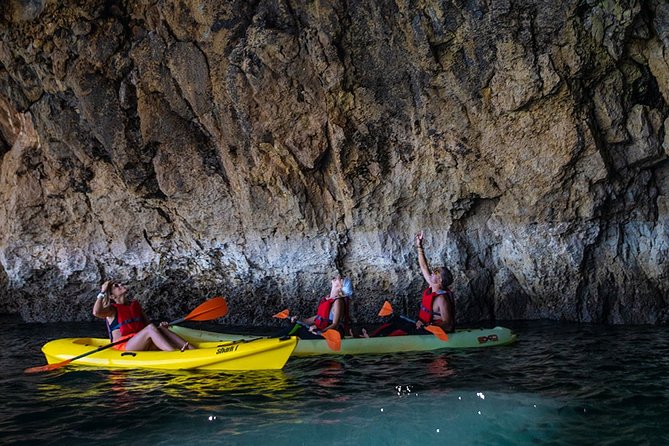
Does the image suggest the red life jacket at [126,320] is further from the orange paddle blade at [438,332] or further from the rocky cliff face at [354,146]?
the orange paddle blade at [438,332]

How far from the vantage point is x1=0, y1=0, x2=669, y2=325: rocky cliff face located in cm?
745

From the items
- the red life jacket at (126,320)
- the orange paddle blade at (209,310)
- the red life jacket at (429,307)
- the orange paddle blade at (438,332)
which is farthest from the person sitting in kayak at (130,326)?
the red life jacket at (429,307)

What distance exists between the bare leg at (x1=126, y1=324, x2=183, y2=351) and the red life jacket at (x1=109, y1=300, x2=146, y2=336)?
0.74ft

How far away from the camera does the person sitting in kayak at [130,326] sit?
255 inches

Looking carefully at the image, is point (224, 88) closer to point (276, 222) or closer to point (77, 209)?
point (276, 222)

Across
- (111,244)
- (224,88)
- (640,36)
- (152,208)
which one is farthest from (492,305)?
(111,244)

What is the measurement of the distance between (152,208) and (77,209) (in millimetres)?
1466

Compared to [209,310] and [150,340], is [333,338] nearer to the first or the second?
[209,310]

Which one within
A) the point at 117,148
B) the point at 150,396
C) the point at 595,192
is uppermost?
the point at 117,148

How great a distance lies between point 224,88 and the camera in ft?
28.2

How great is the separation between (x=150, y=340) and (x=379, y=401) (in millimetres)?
2786

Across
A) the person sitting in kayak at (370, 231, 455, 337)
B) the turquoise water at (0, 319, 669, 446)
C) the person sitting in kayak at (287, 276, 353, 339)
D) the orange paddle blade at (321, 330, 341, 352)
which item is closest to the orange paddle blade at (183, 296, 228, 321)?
the person sitting in kayak at (287, 276, 353, 339)

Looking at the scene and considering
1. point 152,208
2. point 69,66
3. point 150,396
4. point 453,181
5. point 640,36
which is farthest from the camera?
point 152,208

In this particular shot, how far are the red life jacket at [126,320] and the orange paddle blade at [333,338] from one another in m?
2.00
